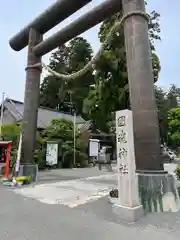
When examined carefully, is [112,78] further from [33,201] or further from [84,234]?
[84,234]

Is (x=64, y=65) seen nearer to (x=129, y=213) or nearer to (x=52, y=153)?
(x=52, y=153)

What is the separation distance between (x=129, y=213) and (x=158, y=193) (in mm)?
875

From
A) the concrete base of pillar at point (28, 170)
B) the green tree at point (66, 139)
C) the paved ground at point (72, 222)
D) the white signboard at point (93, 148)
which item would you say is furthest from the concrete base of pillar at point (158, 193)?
the white signboard at point (93, 148)

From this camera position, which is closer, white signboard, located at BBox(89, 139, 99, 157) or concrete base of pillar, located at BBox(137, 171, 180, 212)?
concrete base of pillar, located at BBox(137, 171, 180, 212)

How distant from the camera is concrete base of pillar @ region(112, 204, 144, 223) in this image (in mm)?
3705

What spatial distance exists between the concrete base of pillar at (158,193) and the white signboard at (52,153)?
986cm

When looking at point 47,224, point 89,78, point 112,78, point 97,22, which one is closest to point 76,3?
point 97,22

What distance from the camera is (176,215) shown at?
13.1ft

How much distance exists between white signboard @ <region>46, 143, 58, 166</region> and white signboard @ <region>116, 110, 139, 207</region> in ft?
32.9

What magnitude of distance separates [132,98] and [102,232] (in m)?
3.01

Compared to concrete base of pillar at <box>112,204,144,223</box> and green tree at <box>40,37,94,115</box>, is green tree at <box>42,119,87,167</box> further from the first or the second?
concrete base of pillar at <box>112,204,144,223</box>

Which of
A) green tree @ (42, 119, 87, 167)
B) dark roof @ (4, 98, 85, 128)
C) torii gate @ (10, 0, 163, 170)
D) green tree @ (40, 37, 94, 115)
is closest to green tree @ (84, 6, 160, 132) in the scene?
torii gate @ (10, 0, 163, 170)

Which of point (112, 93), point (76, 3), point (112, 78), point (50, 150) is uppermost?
point (76, 3)

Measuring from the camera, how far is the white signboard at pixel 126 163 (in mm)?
3867
